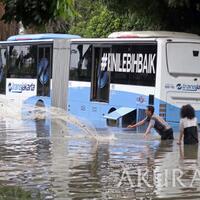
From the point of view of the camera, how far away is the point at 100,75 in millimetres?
22953

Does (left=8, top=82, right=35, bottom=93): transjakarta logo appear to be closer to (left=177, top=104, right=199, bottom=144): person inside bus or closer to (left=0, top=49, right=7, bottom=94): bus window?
(left=0, top=49, right=7, bottom=94): bus window

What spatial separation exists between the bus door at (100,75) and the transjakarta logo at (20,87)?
4.17 meters

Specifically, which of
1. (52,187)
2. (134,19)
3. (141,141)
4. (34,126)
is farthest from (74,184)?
(134,19)

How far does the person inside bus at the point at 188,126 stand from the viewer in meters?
16.9

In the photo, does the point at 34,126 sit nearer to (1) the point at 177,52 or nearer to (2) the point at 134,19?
(1) the point at 177,52

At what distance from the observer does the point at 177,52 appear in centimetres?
2056

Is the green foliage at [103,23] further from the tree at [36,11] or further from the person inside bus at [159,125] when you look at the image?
the tree at [36,11]

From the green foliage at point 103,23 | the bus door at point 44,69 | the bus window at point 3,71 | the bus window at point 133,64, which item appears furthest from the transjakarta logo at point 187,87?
the green foliage at point 103,23

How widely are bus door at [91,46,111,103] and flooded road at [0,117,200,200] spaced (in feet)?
8.40

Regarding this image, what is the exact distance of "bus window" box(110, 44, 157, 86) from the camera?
2073 cm

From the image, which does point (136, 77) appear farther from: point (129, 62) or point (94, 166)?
point (94, 166)

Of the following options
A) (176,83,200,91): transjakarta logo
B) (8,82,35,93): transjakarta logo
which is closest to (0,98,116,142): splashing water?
(8,82,35,93): transjakarta logo

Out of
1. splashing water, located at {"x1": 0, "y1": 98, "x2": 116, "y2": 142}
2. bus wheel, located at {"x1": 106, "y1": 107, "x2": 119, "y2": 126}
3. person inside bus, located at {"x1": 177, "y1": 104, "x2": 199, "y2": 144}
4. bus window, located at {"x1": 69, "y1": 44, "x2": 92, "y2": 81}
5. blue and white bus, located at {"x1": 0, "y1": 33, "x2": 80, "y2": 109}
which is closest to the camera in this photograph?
person inside bus, located at {"x1": 177, "y1": 104, "x2": 199, "y2": 144}

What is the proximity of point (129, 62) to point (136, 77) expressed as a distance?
2.27ft
